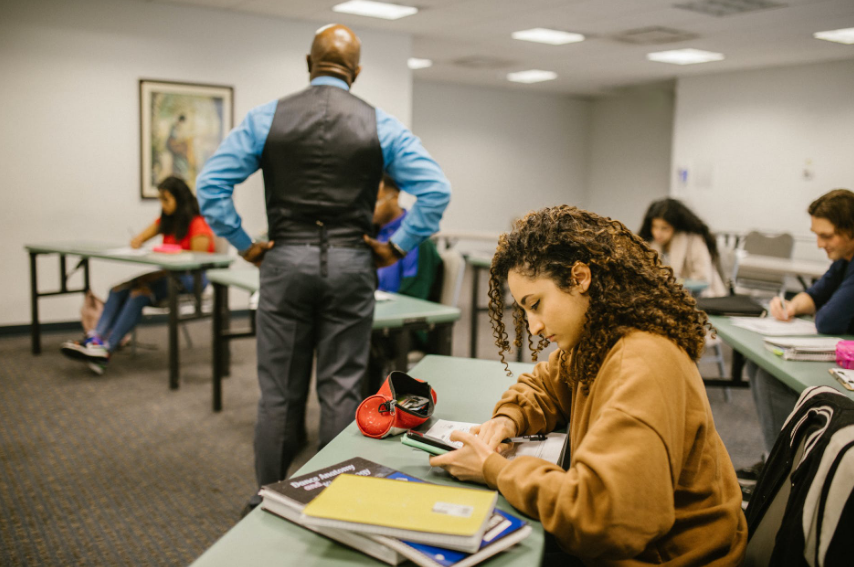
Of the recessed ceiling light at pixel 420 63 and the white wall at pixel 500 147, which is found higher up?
the recessed ceiling light at pixel 420 63

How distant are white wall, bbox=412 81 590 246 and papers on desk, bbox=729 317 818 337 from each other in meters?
6.98

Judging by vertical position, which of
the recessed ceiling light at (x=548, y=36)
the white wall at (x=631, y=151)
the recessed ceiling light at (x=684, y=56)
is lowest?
the white wall at (x=631, y=151)

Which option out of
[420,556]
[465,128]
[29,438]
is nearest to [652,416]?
[420,556]

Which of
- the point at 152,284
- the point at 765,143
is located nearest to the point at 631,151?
the point at 765,143

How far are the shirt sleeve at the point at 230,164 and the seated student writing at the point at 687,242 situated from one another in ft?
8.14

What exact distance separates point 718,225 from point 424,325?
6.85m

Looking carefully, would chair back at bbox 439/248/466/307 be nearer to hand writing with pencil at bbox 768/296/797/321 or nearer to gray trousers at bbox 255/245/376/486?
gray trousers at bbox 255/245/376/486

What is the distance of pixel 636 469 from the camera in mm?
914

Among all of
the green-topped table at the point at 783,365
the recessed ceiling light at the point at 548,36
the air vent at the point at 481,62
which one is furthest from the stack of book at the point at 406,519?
the air vent at the point at 481,62

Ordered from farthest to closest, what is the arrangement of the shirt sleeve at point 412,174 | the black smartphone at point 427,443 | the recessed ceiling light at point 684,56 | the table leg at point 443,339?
the recessed ceiling light at point 684,56 < the table leg at point 443,339 < the shirt sleeve at point 412,174 < the black smartphone at point 427,443

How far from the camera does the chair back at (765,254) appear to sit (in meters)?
5.69

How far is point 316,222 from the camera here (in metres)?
2.08

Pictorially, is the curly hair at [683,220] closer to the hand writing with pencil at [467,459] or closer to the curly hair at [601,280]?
the curly hair at [601,280]

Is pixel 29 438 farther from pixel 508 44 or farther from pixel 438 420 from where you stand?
pixel 508 44
